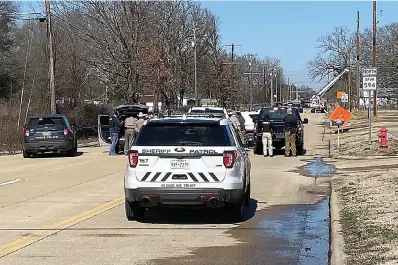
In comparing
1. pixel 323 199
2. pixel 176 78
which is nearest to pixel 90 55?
pixel 176 78

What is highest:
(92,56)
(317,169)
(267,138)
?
(92,56)

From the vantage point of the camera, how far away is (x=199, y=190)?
10.2 metres

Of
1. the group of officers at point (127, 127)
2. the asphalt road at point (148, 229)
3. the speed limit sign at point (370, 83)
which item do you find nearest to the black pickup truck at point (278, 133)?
the speed limit sign at point (370, 83)

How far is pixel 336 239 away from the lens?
8.89 m

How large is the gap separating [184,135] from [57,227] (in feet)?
7.98

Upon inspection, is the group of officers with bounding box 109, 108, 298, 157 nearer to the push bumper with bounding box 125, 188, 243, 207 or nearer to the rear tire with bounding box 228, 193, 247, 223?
the rear tire with bounding box 228, 193, 247, 223

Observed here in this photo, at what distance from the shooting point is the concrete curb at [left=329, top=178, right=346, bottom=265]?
7.73 meters

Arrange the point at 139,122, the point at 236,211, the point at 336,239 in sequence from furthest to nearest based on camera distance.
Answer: the point at 139,122, the point at 236,211, the point at 336,239

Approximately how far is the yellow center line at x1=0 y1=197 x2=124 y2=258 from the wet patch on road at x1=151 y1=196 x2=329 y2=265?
209cm

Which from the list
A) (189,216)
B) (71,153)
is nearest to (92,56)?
(71,153)

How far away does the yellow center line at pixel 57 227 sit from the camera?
29.4 ft

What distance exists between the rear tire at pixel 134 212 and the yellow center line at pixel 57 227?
82cm

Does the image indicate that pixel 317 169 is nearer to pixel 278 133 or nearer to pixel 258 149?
pixel 278 133

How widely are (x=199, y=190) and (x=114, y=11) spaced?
4232 centimetres
